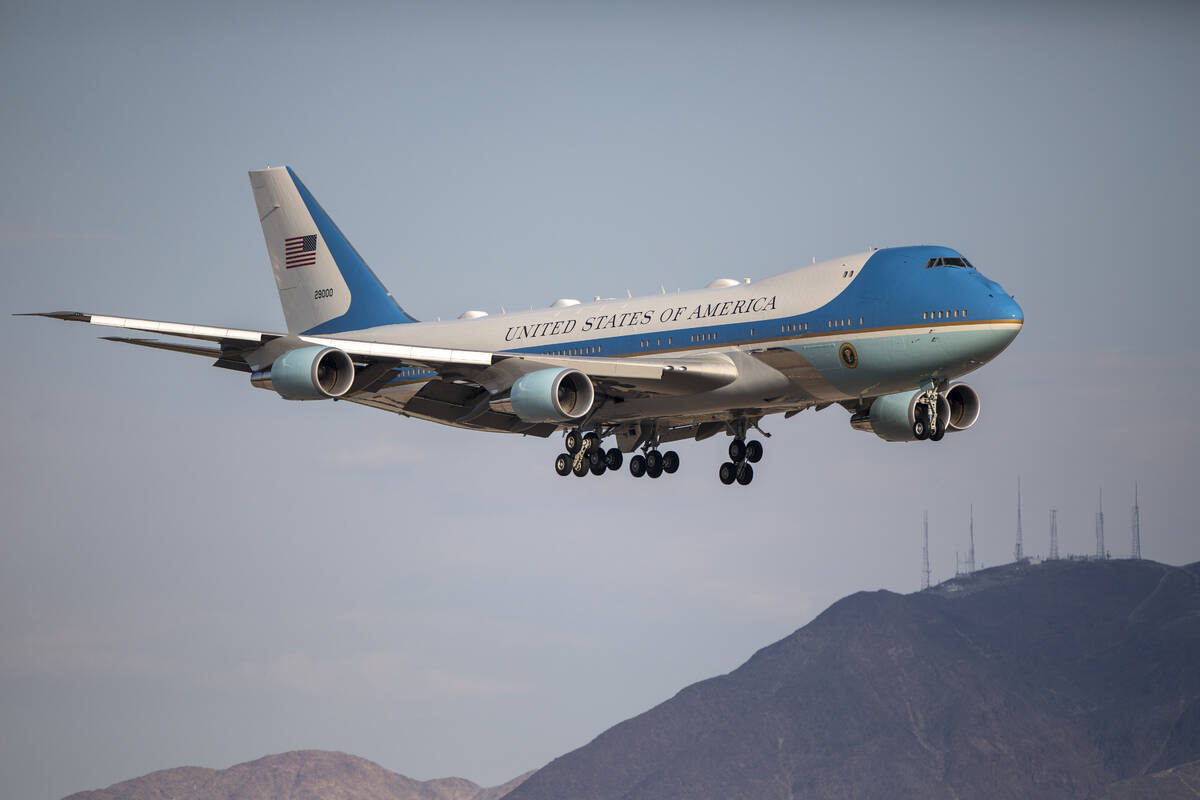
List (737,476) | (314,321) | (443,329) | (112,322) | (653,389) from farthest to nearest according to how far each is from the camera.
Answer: (314,321) → (443,329) → (737,476) → (653,389) → (112,322)

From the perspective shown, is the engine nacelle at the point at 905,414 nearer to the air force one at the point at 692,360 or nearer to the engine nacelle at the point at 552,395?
the air force one at the point at 692,360

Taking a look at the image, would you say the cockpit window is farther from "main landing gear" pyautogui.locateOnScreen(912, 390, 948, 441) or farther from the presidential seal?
"main landing gear" pyautogui.locateOnScreen(912, 390, 948, 441)

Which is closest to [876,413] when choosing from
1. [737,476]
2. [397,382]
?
[737,476]

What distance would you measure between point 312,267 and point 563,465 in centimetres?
2006

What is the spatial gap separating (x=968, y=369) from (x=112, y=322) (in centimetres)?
3047

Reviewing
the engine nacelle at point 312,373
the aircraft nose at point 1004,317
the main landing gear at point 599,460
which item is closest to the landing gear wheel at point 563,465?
the main landing gear at point 599,460

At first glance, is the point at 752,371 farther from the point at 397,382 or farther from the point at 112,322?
the point at 112,322

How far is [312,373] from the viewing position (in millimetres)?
57844

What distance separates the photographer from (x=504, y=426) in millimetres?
67625

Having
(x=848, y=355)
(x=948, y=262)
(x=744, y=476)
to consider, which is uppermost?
(x=948, y=262)

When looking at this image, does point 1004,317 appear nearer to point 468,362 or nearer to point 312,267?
point 468,362

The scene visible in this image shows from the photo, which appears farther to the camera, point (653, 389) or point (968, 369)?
Answer: point (653, 389)

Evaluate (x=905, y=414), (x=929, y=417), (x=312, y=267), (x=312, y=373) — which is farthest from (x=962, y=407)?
(x=312, y=267)

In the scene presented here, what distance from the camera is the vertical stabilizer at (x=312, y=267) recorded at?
78.2m
